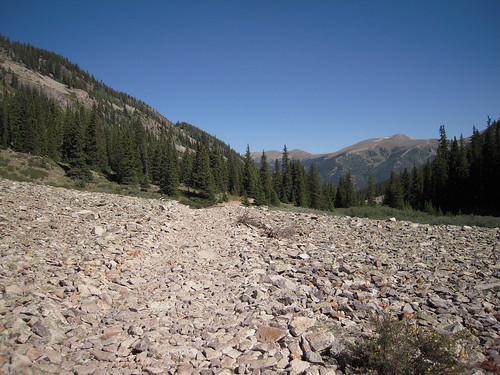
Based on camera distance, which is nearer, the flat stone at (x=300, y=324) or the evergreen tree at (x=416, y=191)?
the flat stone at (x=300, y=324)

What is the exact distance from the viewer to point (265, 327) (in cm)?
594

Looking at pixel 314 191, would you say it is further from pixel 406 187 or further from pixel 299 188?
pixel 406 187

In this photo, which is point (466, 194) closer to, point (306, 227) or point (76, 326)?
point (306, 227)

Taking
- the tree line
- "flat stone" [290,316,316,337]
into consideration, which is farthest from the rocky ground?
the tree line

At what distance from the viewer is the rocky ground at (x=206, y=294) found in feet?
15.9

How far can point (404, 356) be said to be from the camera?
4199 millimetres

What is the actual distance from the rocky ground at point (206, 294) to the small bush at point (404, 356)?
0.51 m

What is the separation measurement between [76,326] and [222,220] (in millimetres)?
15704

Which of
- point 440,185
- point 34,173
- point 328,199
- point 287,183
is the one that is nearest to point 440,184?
point 440,185

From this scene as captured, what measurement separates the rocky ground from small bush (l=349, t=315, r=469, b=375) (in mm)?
508

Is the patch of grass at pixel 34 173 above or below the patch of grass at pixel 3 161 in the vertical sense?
below

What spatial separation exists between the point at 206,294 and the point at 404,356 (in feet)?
18.3

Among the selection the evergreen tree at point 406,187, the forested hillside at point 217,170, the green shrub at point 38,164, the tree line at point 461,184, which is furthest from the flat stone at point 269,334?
the evergreen tree at point 406,187

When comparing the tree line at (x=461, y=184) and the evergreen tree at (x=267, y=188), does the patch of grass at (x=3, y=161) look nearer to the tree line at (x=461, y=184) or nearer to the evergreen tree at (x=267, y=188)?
the evergreen tree at (x=267, y=188)
